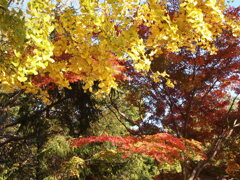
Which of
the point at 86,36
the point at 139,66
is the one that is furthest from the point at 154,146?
the point at 86,36

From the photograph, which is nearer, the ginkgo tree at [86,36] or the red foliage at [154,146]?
the ginkgo tree at [86,36]

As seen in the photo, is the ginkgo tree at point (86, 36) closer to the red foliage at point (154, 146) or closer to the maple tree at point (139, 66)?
the maple tree at point (139, 66)

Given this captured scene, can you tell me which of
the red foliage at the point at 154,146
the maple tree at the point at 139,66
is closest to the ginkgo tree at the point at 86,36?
the maple tree at the point at 139,66

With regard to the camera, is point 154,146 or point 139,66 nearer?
point 139,66

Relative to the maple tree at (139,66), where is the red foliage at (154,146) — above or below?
below

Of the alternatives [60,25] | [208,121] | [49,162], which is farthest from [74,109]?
[60,25]

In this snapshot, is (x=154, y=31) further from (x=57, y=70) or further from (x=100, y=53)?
(x=57, y=70)

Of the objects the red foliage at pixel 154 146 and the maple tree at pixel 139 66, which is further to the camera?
the red foliage at pixel 154 146

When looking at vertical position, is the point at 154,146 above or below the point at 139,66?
below

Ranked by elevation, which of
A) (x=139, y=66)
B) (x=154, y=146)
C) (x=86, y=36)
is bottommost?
(x=154, y=146)

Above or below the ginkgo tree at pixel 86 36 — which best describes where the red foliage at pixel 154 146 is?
below

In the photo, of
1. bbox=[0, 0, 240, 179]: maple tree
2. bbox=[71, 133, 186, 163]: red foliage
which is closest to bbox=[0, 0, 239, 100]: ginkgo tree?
bbox=[0, 0, 240, 179]: maple tree

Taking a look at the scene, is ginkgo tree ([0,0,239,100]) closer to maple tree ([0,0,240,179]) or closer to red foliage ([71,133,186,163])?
maple tree ([0,0,240,179])

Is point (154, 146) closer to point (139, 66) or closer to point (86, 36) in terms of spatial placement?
point (139, 66)
